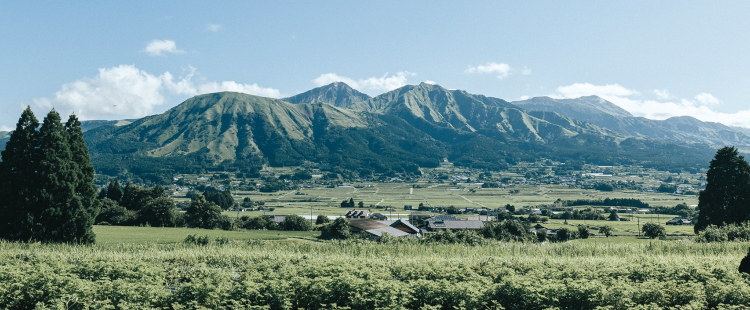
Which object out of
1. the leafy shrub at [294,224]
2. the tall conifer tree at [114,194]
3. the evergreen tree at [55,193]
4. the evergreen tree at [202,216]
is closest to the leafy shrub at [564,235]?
the leafy shrub at [294,224]

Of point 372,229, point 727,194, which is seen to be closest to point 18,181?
point 372,229

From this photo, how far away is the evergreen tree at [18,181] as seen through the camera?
21.4 m

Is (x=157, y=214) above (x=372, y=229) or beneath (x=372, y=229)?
above

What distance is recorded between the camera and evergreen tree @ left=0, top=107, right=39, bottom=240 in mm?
21359

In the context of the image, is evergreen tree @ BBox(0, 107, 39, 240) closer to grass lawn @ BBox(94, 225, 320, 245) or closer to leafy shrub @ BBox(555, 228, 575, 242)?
grass lawn @ BBox(94, 225, 320, 245)

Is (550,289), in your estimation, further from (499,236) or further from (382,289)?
(499,236)

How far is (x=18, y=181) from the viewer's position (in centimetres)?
2180

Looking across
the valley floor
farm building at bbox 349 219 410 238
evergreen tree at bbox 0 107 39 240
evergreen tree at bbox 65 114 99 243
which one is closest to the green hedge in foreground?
the valley floor

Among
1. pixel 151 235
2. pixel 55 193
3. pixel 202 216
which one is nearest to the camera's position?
pixel 55 193

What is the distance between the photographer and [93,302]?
9.54 metres

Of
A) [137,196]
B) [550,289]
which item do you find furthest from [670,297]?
[137,196]

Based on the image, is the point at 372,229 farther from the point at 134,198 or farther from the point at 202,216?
the point at 134,198

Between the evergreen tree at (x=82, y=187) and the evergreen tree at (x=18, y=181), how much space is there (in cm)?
181

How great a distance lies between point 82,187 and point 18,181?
9.45 feet
